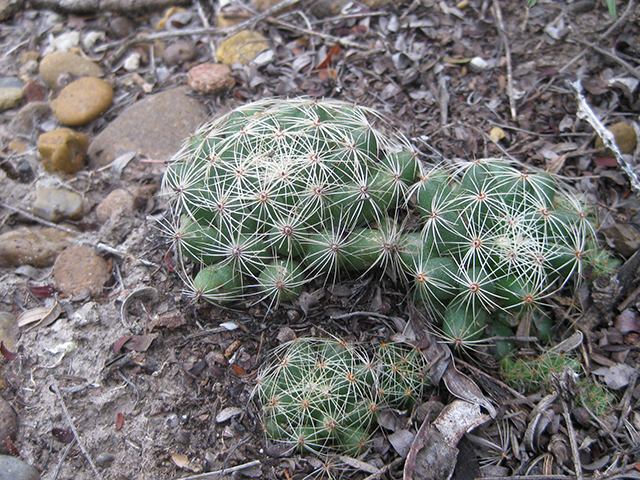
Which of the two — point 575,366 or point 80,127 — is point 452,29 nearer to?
point 575,366

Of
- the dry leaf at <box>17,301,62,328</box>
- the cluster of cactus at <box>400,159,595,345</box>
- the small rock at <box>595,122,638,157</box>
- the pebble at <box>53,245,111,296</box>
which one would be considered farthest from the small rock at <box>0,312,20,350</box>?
the small rock at <box>595,122,638,157</box>

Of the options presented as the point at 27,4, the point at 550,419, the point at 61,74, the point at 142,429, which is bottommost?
the point at 550,419

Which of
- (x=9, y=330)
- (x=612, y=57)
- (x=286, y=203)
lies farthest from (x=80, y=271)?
(x=612, y=57)

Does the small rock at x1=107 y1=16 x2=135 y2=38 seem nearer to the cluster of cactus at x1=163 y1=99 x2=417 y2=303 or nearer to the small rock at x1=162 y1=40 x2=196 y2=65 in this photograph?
the small rock at x1=162 y1=40 x2=196 y2=65

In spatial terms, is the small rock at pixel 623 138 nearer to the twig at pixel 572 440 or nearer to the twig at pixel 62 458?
the twig at pixel 572 440

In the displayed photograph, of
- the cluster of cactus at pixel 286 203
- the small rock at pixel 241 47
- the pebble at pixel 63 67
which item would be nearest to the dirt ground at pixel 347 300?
the small rock at pixel 241 47

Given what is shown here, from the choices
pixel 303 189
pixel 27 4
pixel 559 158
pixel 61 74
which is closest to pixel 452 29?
pixel 559 158
